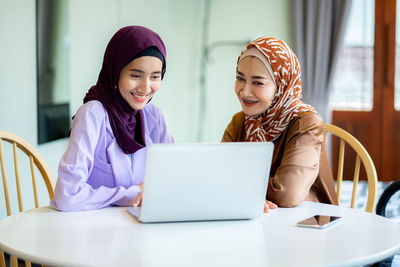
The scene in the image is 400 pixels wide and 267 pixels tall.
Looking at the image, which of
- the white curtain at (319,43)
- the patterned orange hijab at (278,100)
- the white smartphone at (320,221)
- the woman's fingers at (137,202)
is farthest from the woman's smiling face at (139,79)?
the white curtain at (319,43)

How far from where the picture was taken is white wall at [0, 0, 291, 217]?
2379 millimetres

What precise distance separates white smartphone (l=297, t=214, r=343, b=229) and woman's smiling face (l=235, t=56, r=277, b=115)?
1.76 feet

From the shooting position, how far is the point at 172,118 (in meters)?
4.64

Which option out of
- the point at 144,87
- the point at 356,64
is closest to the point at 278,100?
the point at 144,87

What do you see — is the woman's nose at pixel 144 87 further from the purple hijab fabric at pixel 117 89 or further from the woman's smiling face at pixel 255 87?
the woman's smiling face at pixel 255 87

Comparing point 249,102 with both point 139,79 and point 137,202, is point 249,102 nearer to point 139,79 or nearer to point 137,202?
point 139,79

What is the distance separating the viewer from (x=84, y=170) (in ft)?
4.83

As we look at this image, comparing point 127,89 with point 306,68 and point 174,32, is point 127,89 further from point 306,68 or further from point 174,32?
point 306,68

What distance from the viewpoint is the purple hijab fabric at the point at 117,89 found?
63.6 inches

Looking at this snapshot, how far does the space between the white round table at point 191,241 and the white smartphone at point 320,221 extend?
0.02 m

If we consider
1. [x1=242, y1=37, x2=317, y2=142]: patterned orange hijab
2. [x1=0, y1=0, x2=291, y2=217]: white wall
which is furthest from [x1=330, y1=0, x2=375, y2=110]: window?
[x1=242, y1=37, x2=317, y2=142]: patterned orange hijab

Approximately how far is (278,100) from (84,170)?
0.71 metres

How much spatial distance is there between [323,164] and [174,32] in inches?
120

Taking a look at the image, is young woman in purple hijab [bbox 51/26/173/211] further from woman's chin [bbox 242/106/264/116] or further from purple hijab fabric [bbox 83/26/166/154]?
woman's chin [bbox 242/106/264/116]
